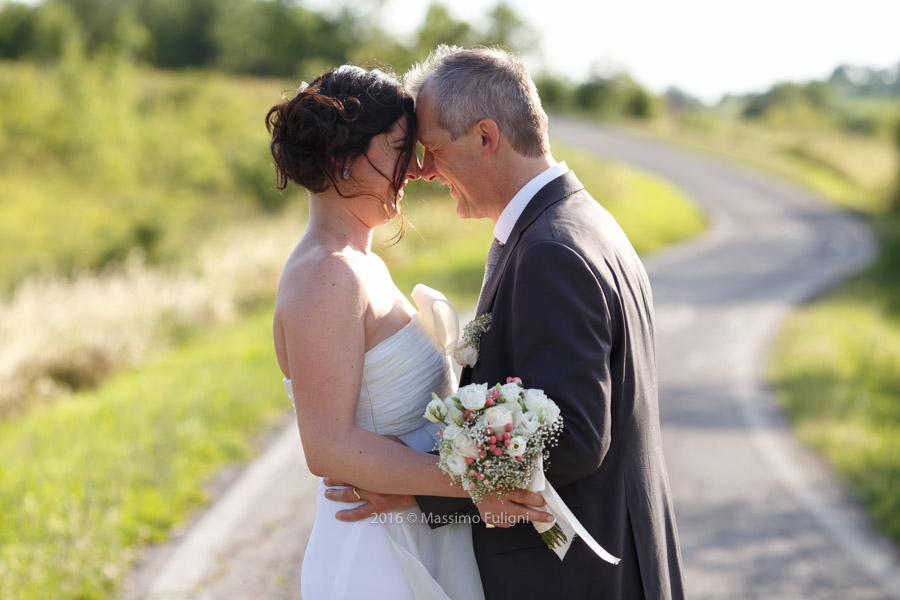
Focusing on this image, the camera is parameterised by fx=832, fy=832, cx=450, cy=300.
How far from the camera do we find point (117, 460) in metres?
5.91

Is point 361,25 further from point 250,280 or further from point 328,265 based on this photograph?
point 328,265

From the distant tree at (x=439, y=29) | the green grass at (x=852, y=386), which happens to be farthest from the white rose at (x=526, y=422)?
the distant tree at (x=439, y=29)

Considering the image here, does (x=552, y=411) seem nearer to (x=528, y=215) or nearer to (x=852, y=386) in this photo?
(x=528, y=215)

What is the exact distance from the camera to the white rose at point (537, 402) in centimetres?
209

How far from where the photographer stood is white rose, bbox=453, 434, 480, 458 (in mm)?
2158

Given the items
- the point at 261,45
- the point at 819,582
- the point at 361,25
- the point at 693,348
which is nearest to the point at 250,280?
the point at 693,348

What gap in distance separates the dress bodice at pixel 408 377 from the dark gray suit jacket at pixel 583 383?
0.16 meters

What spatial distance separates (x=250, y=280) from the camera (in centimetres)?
1344

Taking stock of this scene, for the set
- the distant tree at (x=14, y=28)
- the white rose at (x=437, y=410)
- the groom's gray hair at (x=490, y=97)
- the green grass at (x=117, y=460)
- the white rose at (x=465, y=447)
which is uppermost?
the distant tree at (x=14, y=28)

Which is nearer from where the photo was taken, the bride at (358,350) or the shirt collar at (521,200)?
the bride at (358,350)

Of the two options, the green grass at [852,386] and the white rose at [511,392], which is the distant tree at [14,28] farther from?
the white rose at [511,392]

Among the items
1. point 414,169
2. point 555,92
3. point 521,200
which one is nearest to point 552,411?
point 521,200

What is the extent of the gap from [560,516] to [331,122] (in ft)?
4.24

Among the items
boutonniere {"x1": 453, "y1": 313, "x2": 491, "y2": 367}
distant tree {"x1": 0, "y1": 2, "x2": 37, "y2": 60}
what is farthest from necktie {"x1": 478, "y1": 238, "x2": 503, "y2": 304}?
distant tree {"x1": 0, "y1": 2, "x2": 37, "y2": 60}
